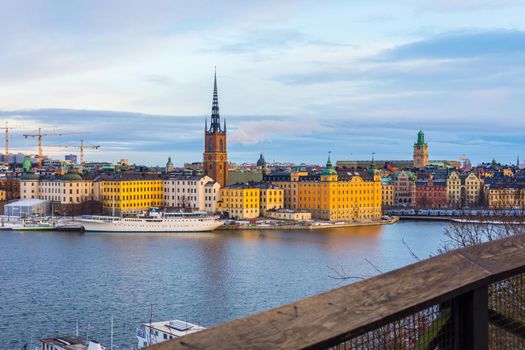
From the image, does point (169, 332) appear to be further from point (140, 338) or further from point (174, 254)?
Answer: point (174, 254)

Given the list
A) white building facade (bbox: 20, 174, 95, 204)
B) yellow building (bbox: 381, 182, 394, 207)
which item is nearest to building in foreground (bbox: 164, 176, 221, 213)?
white building facade (bbox: 20, 174, 95, 204)

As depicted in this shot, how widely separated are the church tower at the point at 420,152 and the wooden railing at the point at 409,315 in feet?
138

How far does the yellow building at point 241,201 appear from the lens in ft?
81.4

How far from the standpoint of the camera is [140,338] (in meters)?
6.57

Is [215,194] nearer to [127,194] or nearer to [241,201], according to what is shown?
[241,201]

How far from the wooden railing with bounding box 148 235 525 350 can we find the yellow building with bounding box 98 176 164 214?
2475cm

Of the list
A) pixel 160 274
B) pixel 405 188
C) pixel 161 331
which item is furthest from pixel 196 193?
pixel 161 331

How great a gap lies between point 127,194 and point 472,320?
84.5 ft

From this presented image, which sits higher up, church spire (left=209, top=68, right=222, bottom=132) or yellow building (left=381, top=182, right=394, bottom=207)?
church spire (left=209, top=68, right=222, bottom=132)

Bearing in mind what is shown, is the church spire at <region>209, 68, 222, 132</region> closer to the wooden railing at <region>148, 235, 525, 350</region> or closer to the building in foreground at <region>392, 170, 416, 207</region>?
the building in foreground at <region>392, 170, 416, 207</region>

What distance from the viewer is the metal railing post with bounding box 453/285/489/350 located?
80cm

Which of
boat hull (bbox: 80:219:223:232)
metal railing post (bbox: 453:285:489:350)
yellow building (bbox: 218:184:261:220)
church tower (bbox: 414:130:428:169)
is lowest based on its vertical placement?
boat hull (bbox: 80:219:223:232)

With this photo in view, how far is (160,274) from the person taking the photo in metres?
11.7

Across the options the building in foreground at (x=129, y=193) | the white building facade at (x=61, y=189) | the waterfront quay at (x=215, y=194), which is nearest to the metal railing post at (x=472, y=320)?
the waterfront quay at (x=215, y=194)
